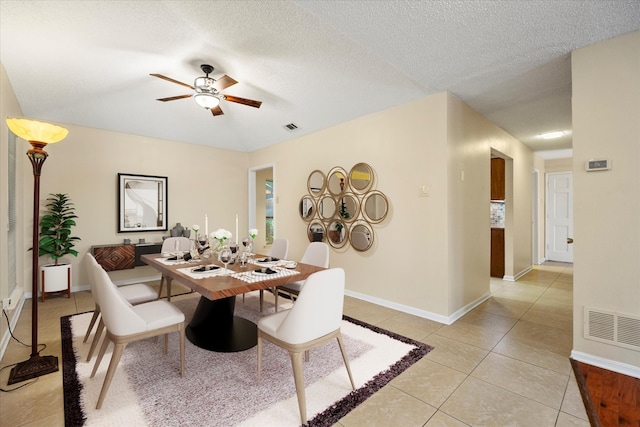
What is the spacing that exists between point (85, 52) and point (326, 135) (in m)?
2.92

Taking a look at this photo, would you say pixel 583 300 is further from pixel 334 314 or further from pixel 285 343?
pixel 285 343

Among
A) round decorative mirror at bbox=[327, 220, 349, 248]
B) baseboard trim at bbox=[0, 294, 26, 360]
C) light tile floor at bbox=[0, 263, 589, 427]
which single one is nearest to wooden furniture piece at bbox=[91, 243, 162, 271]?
light tile floor at bbox=[0, 263, 589, 427]

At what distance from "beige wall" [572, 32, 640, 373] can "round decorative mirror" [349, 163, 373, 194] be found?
2034 millimetres

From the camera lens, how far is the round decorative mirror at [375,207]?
3.64 meters

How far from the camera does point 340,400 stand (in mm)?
1820

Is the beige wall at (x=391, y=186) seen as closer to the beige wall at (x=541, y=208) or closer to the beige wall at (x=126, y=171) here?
the beige wall at (x=126, y=171)

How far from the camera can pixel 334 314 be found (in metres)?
1.85

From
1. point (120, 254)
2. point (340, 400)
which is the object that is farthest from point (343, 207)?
point (120, 254)

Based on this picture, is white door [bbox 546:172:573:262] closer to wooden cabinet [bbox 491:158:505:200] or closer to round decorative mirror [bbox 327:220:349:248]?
wooden cabinet [bbox 491:158:505:200]

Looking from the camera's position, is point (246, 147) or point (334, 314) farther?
point (246, 147)

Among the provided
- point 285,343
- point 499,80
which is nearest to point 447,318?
point 285,343

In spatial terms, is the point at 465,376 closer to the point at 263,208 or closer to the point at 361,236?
the point at 361,236

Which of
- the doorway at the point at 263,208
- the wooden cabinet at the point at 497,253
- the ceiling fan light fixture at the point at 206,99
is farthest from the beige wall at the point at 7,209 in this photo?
the wooden cabinet at the point at 497,253

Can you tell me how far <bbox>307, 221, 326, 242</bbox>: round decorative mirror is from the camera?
447cm
